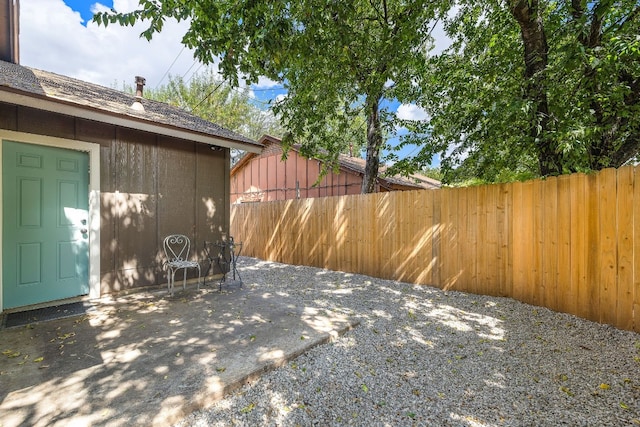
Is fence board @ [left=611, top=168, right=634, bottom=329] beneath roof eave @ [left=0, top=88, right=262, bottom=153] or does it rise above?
beneath

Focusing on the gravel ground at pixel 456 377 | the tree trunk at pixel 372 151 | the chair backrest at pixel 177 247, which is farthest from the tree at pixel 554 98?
the chair backrest at pixel 177 247

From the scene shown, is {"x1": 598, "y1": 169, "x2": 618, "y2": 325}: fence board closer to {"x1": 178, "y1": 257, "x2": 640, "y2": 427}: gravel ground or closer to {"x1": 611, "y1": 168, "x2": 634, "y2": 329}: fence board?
{"x1": 611, "y1": 168, "x2": 634, "y2": 329}: fence board

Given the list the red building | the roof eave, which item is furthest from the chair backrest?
the red building

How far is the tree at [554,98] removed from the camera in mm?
3283

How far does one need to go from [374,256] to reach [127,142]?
15.6 feet

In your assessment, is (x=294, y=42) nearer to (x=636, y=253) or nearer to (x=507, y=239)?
(x=507, y=239)

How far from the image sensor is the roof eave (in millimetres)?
3125

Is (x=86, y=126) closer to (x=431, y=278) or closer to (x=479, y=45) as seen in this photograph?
(x=431, y=278)

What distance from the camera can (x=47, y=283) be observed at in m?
3.69

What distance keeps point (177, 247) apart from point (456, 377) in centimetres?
441

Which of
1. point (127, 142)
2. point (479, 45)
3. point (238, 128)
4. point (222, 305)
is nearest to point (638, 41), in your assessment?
point (479, 45)

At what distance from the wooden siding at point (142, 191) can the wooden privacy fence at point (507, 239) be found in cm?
283

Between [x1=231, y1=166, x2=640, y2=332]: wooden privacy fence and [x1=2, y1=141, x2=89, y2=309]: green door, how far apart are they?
4.49 meters

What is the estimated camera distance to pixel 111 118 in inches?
152
